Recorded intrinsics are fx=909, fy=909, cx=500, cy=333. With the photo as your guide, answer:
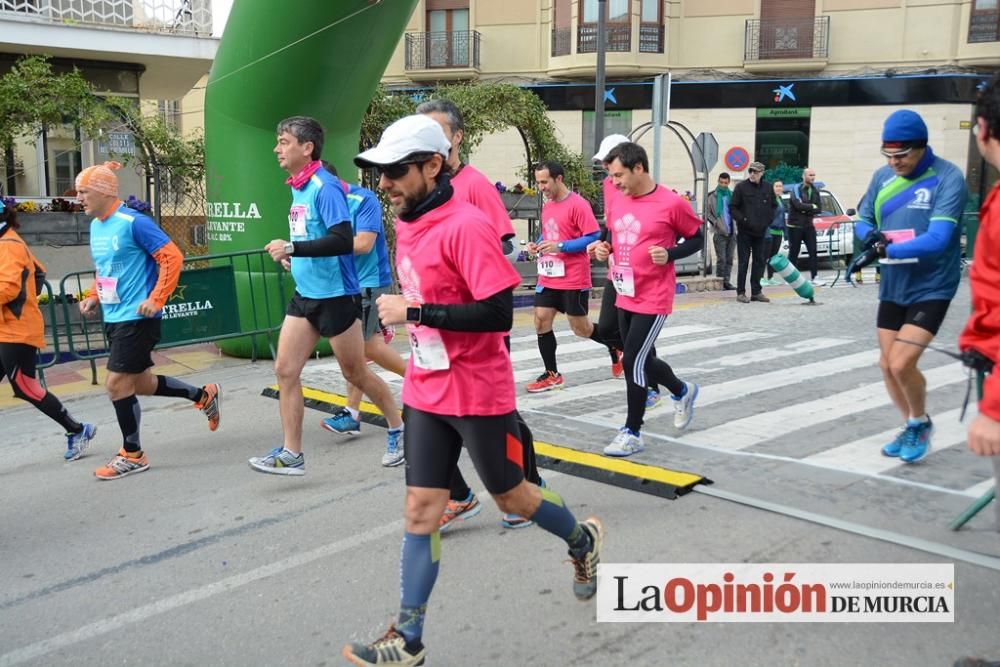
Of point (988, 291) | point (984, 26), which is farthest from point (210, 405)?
point (984, 26)

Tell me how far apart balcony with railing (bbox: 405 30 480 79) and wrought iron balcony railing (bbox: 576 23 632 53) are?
146 inches

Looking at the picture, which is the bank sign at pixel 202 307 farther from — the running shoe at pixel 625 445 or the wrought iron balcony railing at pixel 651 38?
the wrought iron balcony railing at pixel 651 38

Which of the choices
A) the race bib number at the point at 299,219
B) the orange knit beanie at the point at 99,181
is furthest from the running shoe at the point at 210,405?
the race bib number at the point at 299,219

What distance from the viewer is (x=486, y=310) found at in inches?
118

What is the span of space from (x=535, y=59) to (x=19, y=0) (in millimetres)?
19204

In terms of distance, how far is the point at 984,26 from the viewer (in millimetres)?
28625

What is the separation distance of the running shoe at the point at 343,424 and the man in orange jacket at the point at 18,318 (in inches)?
68.8

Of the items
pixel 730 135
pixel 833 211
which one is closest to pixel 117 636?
pixel 833 211

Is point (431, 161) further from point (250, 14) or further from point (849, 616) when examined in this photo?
point (250, 14)

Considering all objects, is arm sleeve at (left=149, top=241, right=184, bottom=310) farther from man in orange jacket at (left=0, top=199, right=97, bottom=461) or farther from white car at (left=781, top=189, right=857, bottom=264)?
white car at (left=781, top=189, right=857, bottom=264)

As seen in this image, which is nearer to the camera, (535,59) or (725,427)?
(725,427)

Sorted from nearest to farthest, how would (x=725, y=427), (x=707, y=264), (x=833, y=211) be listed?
(x=725, y=427)
(x=707, y=264)
(x=833, y=211)

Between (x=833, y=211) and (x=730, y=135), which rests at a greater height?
(x=730, y=135)

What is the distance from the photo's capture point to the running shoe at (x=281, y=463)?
5.22 meters
